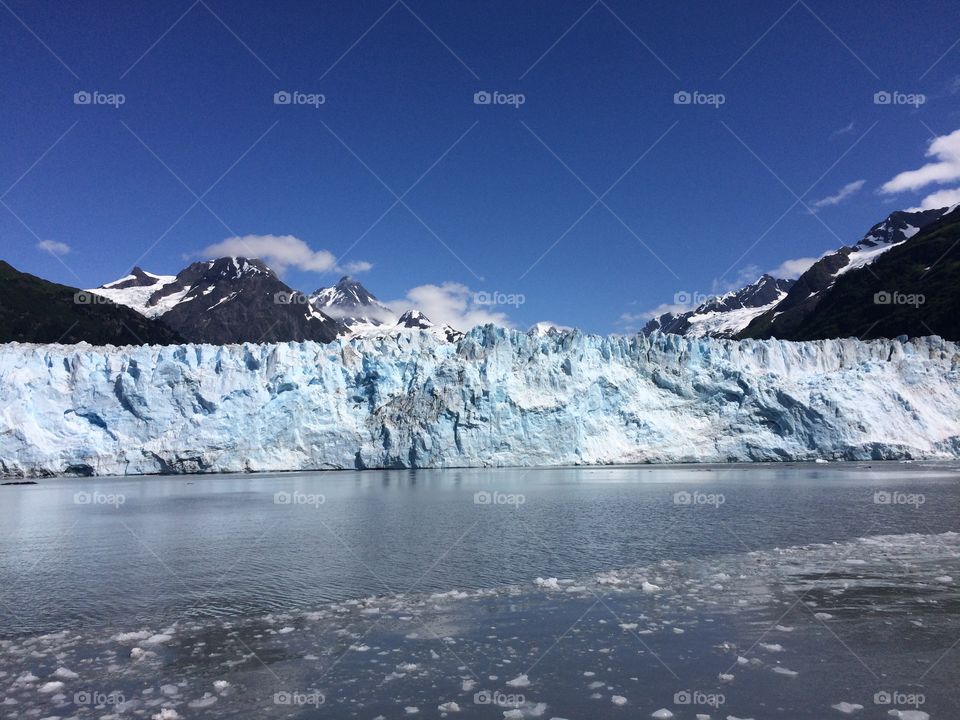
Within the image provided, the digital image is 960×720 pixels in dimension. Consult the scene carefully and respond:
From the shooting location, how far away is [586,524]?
17.3 m

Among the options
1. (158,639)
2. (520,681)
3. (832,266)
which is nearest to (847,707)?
(520,681)

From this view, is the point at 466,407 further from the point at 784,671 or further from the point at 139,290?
the point at 139,290

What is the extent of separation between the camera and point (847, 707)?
589 centimetres

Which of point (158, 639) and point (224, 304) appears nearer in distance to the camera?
point (158, 639)

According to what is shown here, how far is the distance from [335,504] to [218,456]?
61.7 feet

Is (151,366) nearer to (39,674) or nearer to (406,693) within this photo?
(39,674)

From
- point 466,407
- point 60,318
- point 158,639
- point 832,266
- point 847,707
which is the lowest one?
point 158,639

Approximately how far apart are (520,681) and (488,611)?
2.68 m

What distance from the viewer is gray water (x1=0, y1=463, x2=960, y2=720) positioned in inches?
253

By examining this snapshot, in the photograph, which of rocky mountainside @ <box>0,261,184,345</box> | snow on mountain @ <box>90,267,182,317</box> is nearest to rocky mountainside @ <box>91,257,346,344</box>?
snow on mountain @ <box>90,267,182,317</box>

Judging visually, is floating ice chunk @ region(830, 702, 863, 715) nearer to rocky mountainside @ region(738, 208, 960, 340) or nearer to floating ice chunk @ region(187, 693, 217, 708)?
floating ice chunk @ region(187, 693, 217, 708)

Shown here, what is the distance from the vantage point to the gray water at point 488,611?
641 cm

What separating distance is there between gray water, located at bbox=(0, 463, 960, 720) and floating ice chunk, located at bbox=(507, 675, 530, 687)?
80 mm

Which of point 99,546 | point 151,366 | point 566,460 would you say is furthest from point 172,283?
point 99,546
